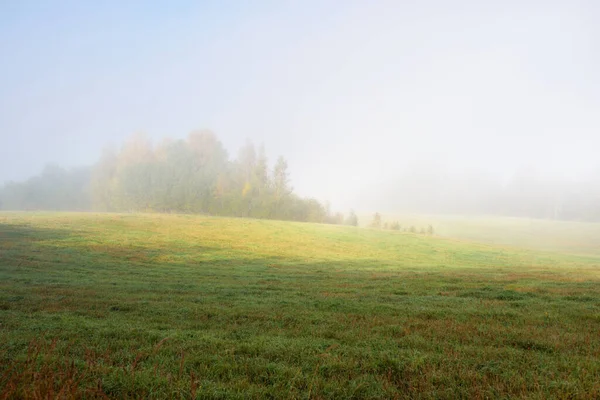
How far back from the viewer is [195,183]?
3691 inches

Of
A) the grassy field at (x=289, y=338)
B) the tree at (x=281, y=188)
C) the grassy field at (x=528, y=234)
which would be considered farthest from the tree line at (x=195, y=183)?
the grassy field at (x=289, y=338)

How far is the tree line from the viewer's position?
303ft

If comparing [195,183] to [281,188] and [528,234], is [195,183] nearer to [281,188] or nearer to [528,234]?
[281,188]

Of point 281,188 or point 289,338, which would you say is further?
point 281,188

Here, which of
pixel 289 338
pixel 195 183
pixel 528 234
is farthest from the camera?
pixel 528 234

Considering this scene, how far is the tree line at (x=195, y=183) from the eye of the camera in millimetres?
92375

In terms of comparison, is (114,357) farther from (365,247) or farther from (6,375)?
(365,247)

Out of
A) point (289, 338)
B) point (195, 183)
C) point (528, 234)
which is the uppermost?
point (195, 183)

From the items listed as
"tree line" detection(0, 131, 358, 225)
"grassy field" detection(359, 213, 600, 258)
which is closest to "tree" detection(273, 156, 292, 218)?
"tree line" detection(0, 131, 358, 225)

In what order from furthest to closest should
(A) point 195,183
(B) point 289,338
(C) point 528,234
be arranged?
(C) point 528,234
(A) point 195,183
(B) point 289,338

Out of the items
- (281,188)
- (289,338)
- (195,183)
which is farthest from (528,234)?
(289,338)

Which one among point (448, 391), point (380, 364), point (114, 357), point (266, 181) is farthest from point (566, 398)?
point (266, 181)

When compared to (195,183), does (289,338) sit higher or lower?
lower

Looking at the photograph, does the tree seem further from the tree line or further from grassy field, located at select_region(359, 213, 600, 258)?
grassy field, located at select_region(359, 213, 600, 258)
